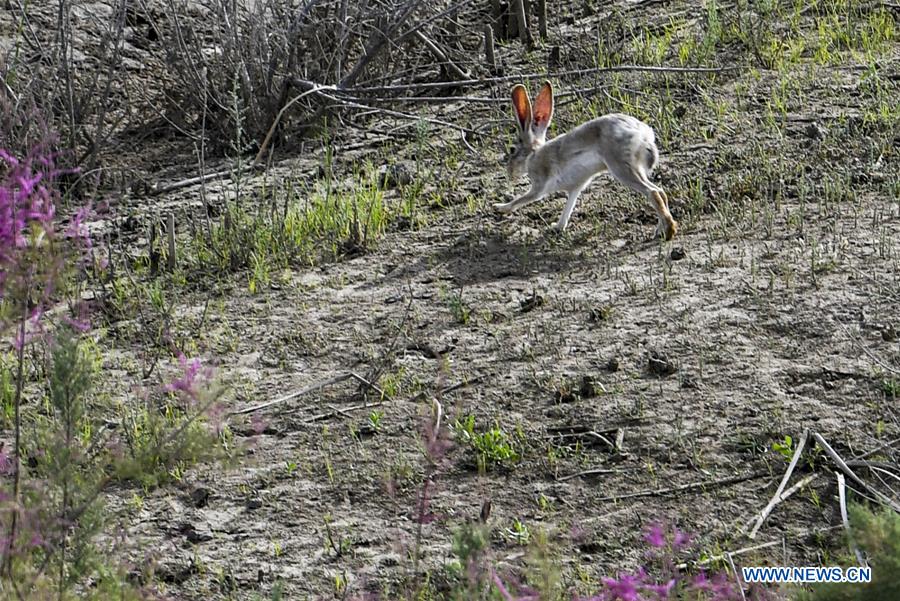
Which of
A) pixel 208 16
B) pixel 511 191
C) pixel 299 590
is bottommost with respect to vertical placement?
pixel 299 590

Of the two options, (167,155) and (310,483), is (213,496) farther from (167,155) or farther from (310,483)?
(167,155)

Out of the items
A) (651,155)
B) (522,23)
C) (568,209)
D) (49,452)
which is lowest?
(568,209)

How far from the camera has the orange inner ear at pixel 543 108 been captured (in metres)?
7.52

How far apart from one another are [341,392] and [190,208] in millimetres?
2734

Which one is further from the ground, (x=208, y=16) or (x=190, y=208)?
(x=208, y=16)

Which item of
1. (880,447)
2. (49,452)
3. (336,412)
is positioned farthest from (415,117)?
(49,452)

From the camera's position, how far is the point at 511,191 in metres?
7.92

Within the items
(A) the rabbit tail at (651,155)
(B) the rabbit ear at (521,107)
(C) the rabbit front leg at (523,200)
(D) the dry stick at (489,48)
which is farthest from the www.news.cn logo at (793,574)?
(D) the dry stick at (489,48)

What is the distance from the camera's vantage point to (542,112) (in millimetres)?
7582

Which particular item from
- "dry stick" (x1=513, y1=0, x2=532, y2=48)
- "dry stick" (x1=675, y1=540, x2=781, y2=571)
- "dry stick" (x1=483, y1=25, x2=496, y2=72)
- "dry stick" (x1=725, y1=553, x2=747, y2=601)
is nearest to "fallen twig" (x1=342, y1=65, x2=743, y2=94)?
"dry stick" (x1=483, y1=25, x2=496, y2=72)

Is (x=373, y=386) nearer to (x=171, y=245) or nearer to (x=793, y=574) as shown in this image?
(x=171, y=245)

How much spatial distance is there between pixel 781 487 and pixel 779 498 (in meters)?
0.04

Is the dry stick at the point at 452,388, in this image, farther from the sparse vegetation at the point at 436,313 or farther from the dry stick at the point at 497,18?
the dry stick at the point at 497,18

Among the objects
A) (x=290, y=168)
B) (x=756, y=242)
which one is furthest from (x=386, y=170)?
(x=756, y=242)
